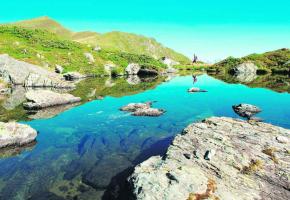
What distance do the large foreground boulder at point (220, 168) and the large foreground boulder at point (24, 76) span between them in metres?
60.1

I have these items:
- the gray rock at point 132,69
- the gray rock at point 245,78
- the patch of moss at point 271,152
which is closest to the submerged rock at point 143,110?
the patch of moss at point 271,152

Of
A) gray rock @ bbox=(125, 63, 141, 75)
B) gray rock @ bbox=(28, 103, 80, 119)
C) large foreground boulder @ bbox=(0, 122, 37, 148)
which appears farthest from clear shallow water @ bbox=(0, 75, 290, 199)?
gray rock @ bbox=(125, 63, 141, 75)

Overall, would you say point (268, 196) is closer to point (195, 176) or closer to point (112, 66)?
point (195, 176)

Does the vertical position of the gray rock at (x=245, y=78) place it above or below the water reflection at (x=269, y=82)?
below

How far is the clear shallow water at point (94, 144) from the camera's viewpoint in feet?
72.4

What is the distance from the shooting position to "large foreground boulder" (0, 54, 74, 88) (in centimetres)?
7900

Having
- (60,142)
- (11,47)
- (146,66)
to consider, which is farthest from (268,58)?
(60,142)

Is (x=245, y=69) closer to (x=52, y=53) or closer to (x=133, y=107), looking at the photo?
(x=52, y=53)

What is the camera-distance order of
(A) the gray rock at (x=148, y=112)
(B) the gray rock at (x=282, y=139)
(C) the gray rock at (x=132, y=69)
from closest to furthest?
(B) the gray rock at (x=282, y=139) → (A) the gray rock at (x=148, y=112) → (C) the gray rock at (x=132, y=69)

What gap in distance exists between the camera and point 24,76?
8469 cm

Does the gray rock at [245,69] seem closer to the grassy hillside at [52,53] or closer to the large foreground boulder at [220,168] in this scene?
the grassy hillside at [52,53]

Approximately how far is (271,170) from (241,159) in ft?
6.49

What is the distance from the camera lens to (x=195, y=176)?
1788cm

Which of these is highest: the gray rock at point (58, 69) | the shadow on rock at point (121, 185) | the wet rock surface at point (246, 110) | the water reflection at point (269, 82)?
the gray rock at point (58, 69)
